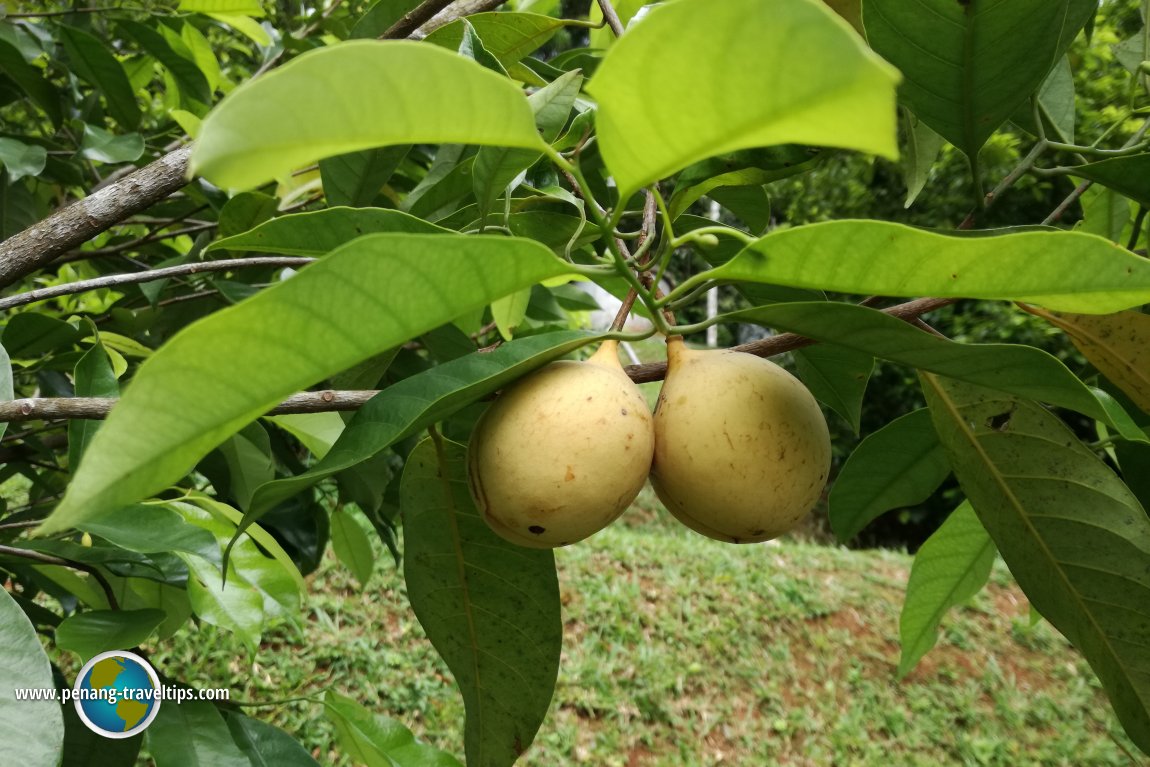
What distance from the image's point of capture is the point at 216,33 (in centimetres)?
295

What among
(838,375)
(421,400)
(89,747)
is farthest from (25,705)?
(838,375)

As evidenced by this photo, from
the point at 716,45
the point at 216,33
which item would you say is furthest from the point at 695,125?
the point at 216,33

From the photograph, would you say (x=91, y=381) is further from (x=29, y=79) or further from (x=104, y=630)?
(x=29, y=79)

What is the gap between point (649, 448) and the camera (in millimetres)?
567

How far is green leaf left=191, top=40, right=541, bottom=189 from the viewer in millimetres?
310

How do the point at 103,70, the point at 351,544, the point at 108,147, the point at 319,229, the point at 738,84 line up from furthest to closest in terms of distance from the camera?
the point at 351,544 < the point at 103,70 < the point at 108,147 < the point at 319,229 < the point at 738,84

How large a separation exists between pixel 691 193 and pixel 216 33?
2.92 metres

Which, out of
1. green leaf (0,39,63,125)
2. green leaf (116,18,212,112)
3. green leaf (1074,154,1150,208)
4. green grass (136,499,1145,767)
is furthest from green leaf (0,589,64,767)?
green grass (136,499,1145,767)

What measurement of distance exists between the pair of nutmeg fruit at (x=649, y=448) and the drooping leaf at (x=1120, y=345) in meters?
0.26

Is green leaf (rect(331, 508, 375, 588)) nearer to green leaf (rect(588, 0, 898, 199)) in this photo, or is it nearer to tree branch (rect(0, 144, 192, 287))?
tree branch (rect(0, 144, 192, 287))

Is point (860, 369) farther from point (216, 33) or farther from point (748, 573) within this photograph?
point (748, 573)

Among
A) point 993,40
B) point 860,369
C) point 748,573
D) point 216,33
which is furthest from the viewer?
point 748,573

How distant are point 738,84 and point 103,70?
4.82 ft

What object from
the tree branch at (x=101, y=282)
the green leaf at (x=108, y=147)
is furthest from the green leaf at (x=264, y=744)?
the green leaf at (x=108, y=147)
